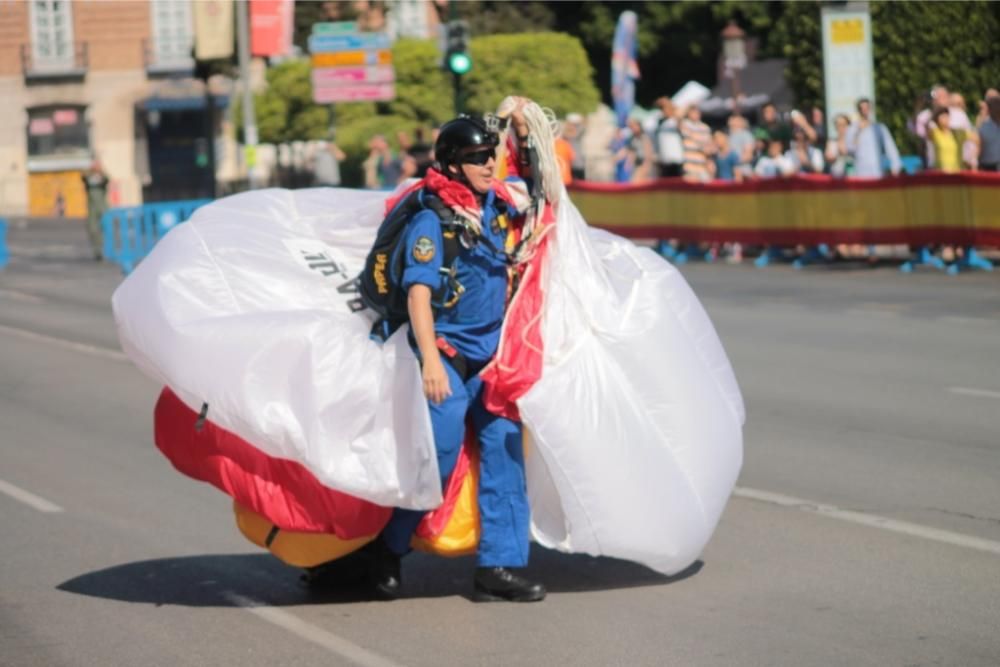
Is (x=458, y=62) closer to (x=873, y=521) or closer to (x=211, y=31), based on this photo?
(x=211, y=31)

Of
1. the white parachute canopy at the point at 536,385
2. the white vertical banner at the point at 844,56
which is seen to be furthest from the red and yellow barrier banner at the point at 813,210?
the white parachute canopy at the point at 536,385

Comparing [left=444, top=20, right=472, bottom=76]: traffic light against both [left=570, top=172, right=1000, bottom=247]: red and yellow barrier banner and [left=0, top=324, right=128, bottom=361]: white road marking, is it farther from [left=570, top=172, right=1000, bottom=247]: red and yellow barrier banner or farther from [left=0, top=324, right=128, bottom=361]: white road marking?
[left=0, top=324, right=128, bottom=361]: white road marking

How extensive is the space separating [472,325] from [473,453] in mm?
489

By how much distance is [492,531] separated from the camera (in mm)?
6863

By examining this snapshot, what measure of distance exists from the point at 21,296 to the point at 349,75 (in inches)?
513

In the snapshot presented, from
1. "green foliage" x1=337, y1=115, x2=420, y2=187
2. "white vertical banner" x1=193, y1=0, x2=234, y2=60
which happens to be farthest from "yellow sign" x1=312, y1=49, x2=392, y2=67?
"green foliage" x1=337, y1=115, x2=420, y2=187

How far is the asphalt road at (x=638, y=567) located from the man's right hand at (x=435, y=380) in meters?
0.83

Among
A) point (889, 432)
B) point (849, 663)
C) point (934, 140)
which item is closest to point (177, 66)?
point (934, 140)

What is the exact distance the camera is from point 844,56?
24266 millimetres

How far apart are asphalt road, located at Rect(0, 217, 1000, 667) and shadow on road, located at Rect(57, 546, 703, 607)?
20 mm

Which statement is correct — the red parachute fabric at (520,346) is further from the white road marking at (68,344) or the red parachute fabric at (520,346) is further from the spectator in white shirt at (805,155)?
the spectator in white shirt at (805,155)

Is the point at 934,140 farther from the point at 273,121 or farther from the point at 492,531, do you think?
the point at 273,121

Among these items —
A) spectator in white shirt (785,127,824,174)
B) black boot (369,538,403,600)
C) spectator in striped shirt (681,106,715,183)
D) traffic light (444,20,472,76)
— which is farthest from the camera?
traffic light (444,20,472,76)

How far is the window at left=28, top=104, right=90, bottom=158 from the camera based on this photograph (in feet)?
218
